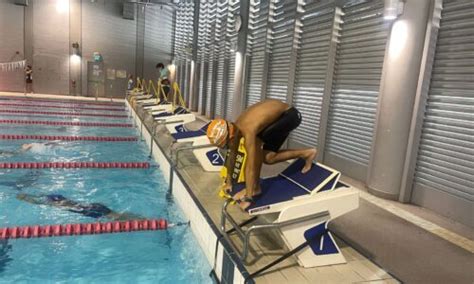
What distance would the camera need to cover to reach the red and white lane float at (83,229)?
12.6 ft

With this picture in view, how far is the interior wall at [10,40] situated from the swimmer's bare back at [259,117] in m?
22.0

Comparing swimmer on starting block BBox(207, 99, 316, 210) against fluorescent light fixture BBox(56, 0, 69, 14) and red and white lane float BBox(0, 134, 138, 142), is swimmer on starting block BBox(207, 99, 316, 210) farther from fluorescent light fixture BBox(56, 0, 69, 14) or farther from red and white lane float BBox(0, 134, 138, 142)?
fluorescent light fixture BBox(56, 0, 69, 14)

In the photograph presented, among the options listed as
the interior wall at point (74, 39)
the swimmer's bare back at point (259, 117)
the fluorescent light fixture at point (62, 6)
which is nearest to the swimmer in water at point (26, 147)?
the swimmer's bare back at point (259, 117)

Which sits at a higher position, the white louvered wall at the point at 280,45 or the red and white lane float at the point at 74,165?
the white louvered wall at the point at 280,45

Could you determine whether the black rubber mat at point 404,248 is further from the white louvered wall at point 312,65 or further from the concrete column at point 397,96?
the white louvered wall at point 312,65

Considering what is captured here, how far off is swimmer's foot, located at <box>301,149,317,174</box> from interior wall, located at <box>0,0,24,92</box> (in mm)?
22249

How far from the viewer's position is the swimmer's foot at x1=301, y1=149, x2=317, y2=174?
3423 mm

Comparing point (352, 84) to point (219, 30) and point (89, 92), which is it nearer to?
point (219, 30)

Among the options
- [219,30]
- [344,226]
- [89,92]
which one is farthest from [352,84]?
[89,92]

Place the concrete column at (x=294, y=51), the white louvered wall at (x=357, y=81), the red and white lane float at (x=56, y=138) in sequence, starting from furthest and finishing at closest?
the red and white lane float at (x=56, y=138)
the concrete column at (x=294, y=51)
the white louvered wall at (x=357, y=81)

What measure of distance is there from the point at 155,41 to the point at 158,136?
17.2 meters

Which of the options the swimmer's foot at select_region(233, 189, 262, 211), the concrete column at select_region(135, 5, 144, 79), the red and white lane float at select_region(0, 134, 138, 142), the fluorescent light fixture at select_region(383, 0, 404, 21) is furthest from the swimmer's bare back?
the concrete column at select_region(135, 5, 144, 79)

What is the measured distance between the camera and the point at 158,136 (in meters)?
8.79

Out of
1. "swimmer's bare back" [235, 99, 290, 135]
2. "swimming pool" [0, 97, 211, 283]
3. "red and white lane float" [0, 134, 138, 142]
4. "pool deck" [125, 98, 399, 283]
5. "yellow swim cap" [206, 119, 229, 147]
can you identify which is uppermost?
"swimmer's bare back" [235, 99, 290, 135]
